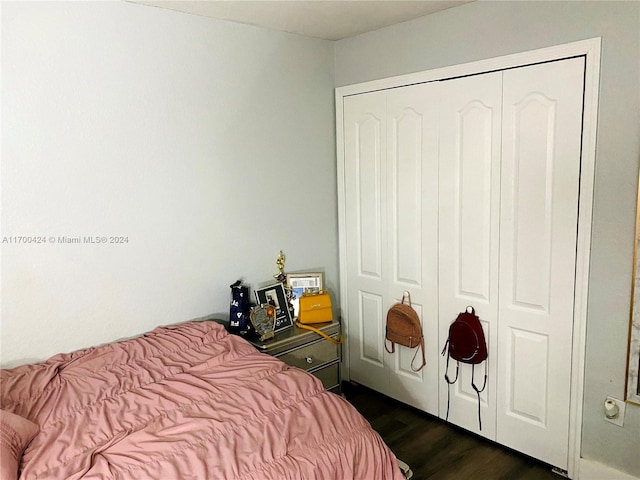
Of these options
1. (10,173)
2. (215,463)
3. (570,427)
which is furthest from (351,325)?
(10,173)

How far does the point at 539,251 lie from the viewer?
2.46 meters

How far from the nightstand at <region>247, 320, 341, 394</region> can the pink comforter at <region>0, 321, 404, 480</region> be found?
440mm

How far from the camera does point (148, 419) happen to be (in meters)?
1.90

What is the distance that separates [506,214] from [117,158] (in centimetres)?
197

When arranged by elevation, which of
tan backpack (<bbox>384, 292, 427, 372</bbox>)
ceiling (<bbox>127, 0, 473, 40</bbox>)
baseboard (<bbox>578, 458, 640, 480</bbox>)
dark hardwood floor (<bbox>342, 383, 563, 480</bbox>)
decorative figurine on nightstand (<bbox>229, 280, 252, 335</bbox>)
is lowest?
dark hardwood floor (<bbox>342, 383, 563, 480</bbox>)

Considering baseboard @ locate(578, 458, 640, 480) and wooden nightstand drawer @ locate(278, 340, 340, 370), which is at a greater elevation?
wooden nightstand drawer @ locate(278, 340, 340, 370)

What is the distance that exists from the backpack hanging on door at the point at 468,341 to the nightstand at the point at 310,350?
2.40ft

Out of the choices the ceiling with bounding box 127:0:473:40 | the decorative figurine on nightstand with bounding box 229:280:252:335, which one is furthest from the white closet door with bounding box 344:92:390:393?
the decorative figurine on nightstand with bounding box 229:280:252:335

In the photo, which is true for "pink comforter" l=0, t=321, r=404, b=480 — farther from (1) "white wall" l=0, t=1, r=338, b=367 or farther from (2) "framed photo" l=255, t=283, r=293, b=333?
(2) "framed photo" l=255, t=283, r=293, b=333

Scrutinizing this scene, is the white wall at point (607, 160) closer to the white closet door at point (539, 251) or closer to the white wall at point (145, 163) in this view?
the white closet door at point (539, 251)

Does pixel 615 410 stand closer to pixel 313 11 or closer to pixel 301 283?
pixel 301 283

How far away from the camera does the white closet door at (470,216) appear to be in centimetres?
261

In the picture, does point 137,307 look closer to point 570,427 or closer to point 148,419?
point 148,419

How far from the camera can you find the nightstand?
284 cm
